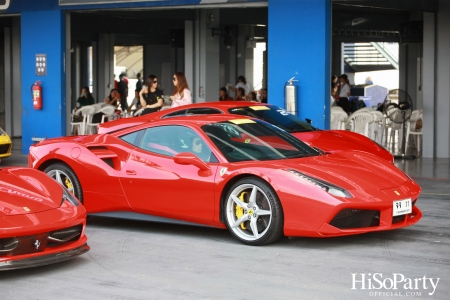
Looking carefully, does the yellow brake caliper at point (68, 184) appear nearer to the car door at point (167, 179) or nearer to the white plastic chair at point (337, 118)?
the car door at point (167, 179)

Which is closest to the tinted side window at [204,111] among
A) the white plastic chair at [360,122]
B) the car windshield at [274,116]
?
the car windshield at [274,116]

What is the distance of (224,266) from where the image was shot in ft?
20.9

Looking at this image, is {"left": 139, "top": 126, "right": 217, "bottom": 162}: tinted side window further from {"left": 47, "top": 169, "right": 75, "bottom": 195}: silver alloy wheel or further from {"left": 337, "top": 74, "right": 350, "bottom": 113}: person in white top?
{"left": 337, "top": 74, "right": 350, "bottom": 113}: person in white top

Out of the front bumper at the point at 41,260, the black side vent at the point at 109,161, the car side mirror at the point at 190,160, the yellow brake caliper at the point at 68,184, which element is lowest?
the front bumper at the point at 41,260

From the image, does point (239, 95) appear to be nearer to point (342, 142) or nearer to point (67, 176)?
point (342, 142)

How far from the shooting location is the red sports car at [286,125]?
1036 centimetres

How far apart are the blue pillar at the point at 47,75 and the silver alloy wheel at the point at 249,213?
32.0 ft

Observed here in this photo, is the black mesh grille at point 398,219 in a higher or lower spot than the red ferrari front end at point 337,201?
lower

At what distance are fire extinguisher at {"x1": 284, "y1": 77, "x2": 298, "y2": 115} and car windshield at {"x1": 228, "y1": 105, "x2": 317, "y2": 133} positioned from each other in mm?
2226

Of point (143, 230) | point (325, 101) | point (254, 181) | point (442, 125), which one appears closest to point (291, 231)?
point (254, 181)

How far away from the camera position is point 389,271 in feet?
20.0

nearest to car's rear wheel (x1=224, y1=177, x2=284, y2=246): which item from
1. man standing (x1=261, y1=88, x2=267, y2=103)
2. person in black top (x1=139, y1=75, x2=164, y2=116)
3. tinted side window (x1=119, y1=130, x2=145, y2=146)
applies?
tinted side window (x1=119, y1=130, x2=145, y2=146)

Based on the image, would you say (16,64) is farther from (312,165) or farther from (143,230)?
(312,165)

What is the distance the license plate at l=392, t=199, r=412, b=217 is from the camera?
273 inches
